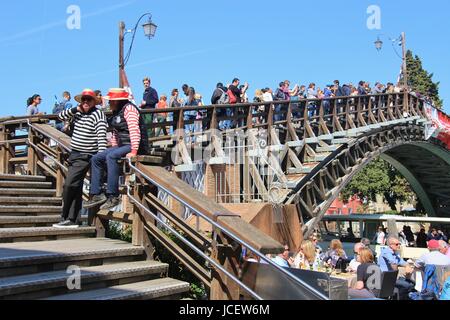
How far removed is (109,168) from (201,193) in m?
1.32

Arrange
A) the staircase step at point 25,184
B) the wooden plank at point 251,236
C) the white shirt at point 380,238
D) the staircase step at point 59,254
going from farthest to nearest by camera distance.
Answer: the white shirt at point 380,238
the staircase step at point 25,184
the staircase step at point 59,254
the wooden plank at point 251,236

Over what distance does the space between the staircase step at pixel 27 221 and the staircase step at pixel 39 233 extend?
345 mm

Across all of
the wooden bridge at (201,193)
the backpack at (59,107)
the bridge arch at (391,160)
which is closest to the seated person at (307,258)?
the wooden bridge at (201,193)

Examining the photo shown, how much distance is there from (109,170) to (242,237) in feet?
7.76

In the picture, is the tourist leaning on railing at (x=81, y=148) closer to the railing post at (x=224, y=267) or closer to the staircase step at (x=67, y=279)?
the staircase step at (x=67, y=279)

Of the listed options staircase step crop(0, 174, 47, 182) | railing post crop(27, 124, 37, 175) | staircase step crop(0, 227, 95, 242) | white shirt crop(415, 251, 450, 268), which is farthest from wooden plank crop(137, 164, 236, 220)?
white shirt crop(415, 251, 450, 268)

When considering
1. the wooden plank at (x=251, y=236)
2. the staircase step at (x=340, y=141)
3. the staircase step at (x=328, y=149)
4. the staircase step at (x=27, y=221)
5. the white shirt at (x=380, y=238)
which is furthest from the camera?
the white shirt at (x=380, y=238)

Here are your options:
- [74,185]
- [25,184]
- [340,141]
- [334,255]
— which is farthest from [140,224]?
[340,141]

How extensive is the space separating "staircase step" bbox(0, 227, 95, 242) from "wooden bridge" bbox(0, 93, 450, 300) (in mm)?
13

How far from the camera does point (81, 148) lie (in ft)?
22.6

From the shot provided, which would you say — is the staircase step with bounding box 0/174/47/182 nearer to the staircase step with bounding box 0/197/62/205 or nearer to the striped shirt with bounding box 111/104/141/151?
the staircase step with bounding box 0/197/62/205

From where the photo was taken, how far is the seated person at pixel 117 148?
21.2 ft

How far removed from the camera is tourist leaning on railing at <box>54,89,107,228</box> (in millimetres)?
6699
